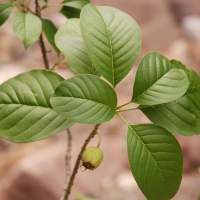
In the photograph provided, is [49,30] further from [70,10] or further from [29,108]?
[29,108]

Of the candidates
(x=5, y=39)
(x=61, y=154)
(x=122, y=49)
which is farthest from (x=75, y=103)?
(x=5, y=39)

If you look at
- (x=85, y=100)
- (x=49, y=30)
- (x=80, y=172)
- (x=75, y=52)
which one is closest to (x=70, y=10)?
(x=49, y=30)

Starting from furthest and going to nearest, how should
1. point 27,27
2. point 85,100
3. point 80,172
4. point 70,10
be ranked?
point 80,172
point 70,10
point 27,27
point 85,100

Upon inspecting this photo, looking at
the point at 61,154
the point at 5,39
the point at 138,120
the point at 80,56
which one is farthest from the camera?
the point at 5,39

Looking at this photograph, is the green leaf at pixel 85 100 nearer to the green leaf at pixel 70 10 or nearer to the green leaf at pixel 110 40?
the green leaf at pixel 110 40

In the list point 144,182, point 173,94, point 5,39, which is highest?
point 173,94

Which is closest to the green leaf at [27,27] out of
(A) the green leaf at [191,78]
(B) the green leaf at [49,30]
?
(B) the green leaf at [49,30]

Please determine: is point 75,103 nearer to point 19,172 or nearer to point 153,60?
point 153,60
